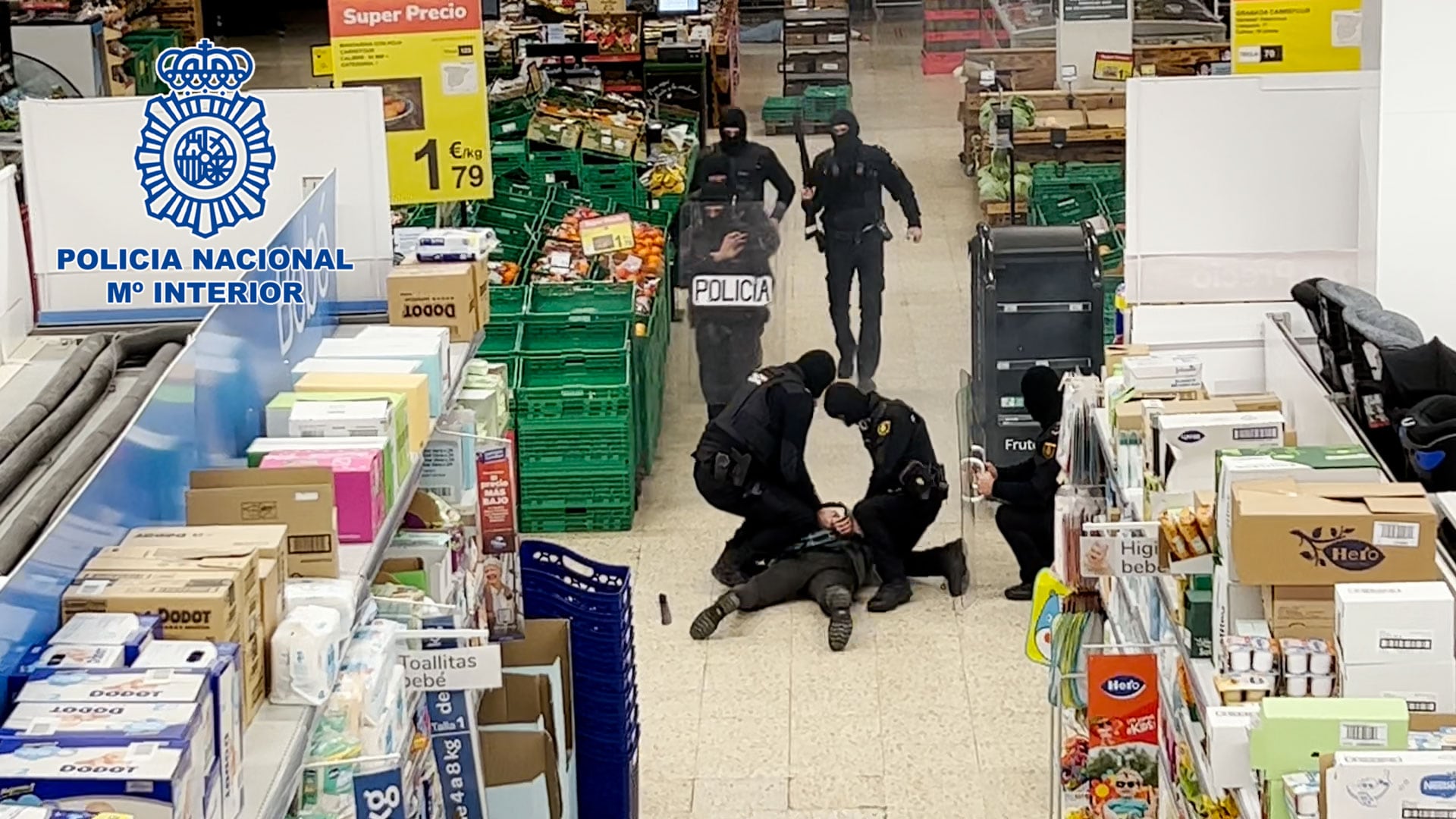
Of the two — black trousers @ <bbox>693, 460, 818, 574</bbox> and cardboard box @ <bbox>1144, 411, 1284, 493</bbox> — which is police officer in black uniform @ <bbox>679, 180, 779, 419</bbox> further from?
cardboard box @ <bbox>1144, 411, 1284, 493</bbox>

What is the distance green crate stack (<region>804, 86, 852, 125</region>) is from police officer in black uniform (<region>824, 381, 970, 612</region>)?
1034 centimetres

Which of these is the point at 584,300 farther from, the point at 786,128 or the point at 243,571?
the point at 786,128

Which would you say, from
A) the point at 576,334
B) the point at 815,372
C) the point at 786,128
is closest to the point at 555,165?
the point at 576,334

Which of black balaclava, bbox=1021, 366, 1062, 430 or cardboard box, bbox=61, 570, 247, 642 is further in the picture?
black balaclava, bbox=1021, 366, 1062, 430

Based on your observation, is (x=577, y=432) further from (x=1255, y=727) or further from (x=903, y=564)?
(x=1255, y=727)

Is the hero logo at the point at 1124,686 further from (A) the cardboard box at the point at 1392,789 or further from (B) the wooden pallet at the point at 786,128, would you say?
(B) the wooden pallet at the point at 786,128

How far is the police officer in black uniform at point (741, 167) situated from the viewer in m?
11.9

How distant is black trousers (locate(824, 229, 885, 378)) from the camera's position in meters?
12.1

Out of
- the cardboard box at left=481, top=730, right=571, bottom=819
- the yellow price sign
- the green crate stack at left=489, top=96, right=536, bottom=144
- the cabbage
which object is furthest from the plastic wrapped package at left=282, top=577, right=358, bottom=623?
the cabbage

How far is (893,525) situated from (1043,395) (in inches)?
32.7

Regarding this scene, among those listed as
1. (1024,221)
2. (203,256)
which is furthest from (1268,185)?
(1024,221)

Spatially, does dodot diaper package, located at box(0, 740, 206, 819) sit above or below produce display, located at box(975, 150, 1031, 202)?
above

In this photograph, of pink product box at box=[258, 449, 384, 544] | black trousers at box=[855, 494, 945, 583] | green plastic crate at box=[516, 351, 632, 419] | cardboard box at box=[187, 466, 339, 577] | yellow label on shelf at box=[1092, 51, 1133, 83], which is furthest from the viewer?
yellow label on shelf at box=[1092, 51, 1133, 83]

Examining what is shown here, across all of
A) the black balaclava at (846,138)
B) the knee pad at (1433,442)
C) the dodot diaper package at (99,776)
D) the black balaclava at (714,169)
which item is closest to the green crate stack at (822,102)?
the black balaclava at (846,138)
